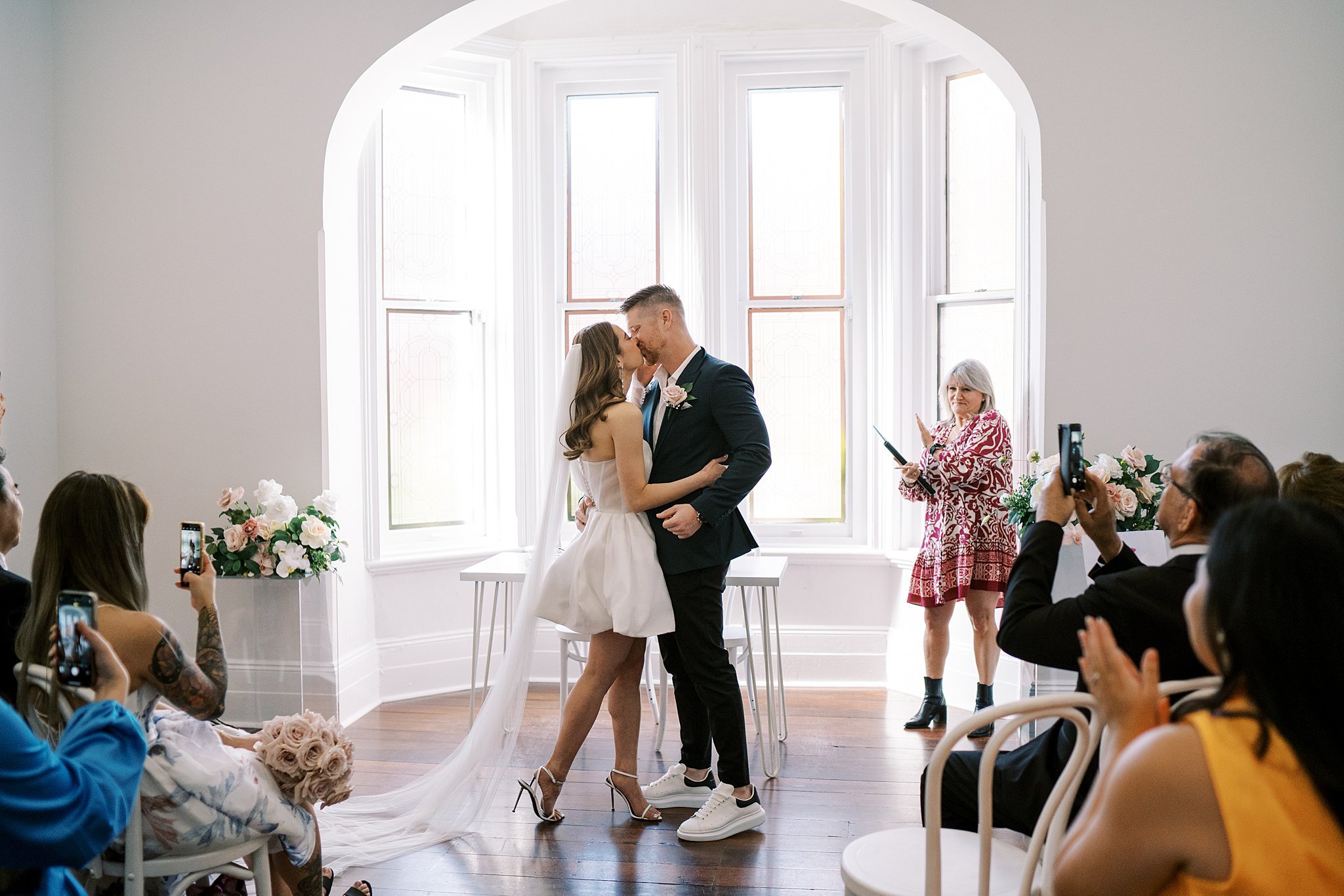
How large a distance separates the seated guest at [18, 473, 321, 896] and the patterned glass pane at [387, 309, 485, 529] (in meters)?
2.94

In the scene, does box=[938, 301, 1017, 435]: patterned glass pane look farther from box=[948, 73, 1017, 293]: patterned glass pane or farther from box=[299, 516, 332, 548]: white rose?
box=[299, 516, 332, 548]: white rose

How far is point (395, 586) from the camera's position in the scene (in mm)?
5090

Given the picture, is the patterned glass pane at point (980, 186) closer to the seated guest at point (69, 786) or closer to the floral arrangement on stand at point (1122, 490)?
the floral arrangement on stand at point (1122, 490)

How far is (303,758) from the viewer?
2.24m

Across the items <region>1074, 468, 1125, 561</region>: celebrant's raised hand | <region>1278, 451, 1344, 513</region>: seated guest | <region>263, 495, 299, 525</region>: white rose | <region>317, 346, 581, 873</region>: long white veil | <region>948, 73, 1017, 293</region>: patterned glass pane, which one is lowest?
<region>317, 346, 581, 873</region>: long white veil

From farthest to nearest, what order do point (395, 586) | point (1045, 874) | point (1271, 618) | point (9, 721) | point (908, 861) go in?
1. point (395, 586)
2. point (908, 861)
3. point (1045, 874)
4. point (9, 721)
5. point (1271, 618)

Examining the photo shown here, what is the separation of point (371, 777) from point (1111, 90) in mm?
3576

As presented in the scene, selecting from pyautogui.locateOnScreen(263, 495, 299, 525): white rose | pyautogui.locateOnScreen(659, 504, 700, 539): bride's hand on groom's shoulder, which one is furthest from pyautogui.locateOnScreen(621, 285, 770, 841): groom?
pyautogui.locateOnScreen(263, 495, 299, 525): white rose

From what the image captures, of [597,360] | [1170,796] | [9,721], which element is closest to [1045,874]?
[1170,796]

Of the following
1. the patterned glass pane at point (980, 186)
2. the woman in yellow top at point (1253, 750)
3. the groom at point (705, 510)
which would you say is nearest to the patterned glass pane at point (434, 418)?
the groom at point (705, 510)

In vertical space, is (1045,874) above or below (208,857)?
above

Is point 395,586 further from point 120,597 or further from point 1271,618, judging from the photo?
point 1271,618

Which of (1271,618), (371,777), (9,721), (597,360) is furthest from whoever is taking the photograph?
(371,777)

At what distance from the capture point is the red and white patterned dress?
439cm
